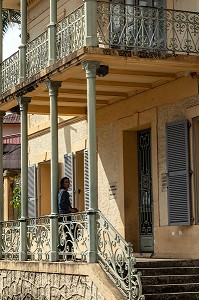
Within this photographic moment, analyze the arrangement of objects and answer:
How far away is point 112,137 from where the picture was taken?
58.7ft

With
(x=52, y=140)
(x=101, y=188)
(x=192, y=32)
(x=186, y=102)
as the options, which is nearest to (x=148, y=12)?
(x=192, y=32)

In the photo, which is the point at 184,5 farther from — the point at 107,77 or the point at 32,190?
the point at 32,190

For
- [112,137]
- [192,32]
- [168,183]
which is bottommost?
[168,183]

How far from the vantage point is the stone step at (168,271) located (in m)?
13.6

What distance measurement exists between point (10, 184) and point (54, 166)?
10.8 meters

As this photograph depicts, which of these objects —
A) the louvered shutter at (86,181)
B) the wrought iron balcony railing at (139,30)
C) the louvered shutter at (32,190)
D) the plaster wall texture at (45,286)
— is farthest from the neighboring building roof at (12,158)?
the wrought iron balcony railing at (139,30)

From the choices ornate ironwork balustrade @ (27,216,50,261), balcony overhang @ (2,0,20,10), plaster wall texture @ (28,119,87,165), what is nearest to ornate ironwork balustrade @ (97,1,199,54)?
ornate ironwork balustrade @ (27,216,50,261)

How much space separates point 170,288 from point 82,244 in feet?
5.87

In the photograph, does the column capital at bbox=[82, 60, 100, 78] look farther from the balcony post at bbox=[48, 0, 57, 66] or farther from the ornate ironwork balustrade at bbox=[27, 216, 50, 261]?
the ornate ironwork balustrade at bbox=[27, 216, 50, 261]

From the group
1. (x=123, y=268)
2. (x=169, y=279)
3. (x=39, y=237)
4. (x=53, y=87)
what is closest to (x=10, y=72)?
(x=53, y=87)

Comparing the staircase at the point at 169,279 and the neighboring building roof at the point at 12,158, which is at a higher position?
the neighboring building roof at the point at 12,158

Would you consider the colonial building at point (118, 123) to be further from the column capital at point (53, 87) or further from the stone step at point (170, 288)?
the stone step at point (170, 288)

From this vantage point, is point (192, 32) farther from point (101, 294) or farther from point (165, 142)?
point (101, 294)

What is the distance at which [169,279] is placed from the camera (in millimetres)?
13359
